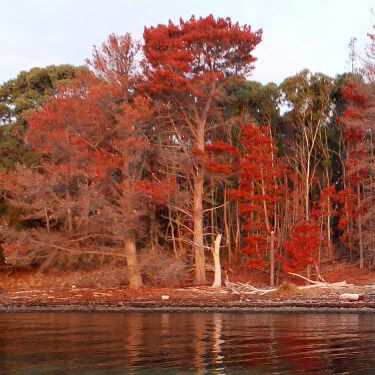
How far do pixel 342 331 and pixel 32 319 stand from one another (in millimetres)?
10370

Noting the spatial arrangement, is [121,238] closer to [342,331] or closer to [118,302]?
[118,302]

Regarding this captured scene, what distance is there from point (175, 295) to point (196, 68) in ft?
38.1

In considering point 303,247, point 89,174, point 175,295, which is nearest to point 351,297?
point 303,247

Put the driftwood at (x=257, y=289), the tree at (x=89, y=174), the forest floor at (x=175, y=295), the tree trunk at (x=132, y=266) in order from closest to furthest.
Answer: the forest floor at (x=175, y=295) < the driftwood at (x=257, y=289) < the tree at (x=89, y=174) < the tree trunk at (x=132, y=266)

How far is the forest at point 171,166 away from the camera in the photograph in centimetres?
2908

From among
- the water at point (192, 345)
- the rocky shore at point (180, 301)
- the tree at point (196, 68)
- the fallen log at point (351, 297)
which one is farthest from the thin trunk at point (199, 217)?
the water at point (192, 345)

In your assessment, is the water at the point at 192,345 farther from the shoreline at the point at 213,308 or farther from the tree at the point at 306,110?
the tree at the point at 306,110

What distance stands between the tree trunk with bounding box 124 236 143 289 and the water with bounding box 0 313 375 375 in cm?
980

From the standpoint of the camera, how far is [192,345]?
528 inches

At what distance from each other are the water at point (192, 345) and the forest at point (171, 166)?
9.91 metres

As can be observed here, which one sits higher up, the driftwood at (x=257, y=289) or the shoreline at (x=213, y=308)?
the driftwood at (x=257, y=289)

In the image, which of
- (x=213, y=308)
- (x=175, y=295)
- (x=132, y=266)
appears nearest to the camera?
(x=213, y=308)

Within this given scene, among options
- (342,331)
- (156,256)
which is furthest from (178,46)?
(342,331)

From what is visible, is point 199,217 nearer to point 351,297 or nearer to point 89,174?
point 89,174
